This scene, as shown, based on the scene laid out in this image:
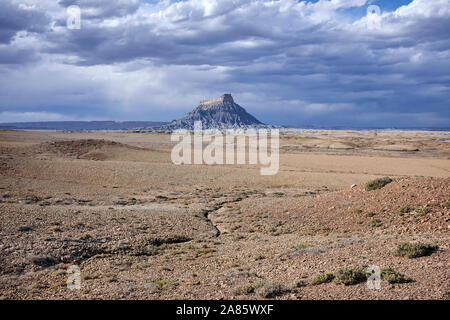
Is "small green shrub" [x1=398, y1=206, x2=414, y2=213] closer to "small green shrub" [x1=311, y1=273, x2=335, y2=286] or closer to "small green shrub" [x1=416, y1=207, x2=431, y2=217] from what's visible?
"small green shrub" [x1=416, y1=207, x2=431, y2=217]

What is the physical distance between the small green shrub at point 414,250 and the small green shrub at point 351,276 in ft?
5.69

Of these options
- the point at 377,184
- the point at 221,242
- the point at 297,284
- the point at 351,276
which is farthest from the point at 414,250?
the point at 377,184

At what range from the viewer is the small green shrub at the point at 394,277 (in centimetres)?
862

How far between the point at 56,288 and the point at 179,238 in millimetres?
6441

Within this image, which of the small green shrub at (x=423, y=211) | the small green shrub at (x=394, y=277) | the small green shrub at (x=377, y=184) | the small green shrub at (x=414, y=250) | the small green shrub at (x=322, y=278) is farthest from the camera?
the small green shrub at (x=377, y=184)

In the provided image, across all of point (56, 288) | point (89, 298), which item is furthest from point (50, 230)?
point (89, 298)

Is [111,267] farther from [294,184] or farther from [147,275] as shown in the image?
[294,184]

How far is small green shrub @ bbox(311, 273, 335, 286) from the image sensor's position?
928 centimetres

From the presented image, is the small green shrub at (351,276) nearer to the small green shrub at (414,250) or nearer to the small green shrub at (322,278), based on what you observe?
the small green shrub at (322,278)

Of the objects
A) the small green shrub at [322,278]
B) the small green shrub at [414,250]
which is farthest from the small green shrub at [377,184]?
the small green shrub at [322,278]

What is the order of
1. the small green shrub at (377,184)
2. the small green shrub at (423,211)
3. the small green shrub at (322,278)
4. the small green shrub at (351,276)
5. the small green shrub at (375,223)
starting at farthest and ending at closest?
the small green shrub at (377,184), the small green shrub at (375,223), the small green shrub at (423,211), the small green shrub at (322,278), the small green shrub at (351,276)
